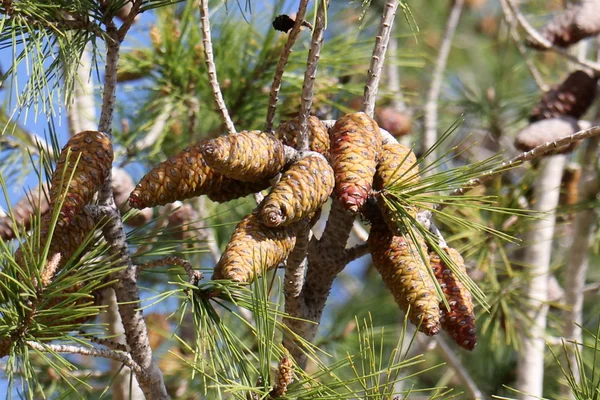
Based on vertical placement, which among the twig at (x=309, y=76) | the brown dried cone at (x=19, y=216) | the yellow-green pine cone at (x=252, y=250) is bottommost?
the yellow-green pine cone at (x=252, y=250)

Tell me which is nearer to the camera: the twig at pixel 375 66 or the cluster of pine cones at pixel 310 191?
the cluster of pine cones at pixel 310 191

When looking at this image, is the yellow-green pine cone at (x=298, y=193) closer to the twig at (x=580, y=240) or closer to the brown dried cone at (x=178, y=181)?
the brown dried cone at (x=178, y=181)

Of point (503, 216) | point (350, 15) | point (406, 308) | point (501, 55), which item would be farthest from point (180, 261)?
point (350, 15)

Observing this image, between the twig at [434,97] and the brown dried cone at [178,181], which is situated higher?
the twig at [434,97]

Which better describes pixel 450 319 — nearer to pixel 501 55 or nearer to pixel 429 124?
pixel 429 124

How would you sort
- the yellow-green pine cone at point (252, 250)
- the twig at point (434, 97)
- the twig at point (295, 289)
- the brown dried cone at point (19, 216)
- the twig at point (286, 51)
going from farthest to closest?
1. the twig at point (434, 97)
2. the brown dried cone at point (19, 216)
3. the twig at point (295, 289)
4. the twig at point (286, 51)
5. the yellow-green pine cone at point (252, 250)

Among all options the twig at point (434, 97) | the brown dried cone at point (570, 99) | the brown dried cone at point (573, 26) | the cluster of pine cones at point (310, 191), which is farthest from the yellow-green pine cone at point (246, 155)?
the twig at point (434, 97)
